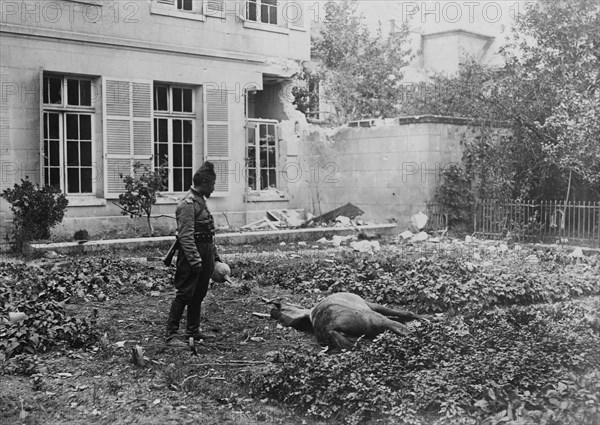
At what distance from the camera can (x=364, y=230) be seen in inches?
677

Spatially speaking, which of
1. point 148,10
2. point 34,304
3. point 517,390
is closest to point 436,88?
point 148,10

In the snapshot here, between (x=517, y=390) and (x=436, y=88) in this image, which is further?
(x=436, y=88)

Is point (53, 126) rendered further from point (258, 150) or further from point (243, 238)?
point (258, 150)

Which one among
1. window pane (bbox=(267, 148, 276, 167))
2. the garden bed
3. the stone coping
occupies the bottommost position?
the garden bed

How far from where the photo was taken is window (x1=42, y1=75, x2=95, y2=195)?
49.8ft

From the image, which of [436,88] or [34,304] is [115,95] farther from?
[436,88]

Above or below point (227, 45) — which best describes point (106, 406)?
below

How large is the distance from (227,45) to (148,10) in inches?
84.6

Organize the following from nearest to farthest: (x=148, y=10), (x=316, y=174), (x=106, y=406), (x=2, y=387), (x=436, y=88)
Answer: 1. (x=106, y=406)
2. (x=2, y=387)
3. (x=148, y=10)
4. (x=316, y=174)
5. (x=436, y=88)

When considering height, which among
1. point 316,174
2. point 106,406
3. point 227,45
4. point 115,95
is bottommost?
point 106,406

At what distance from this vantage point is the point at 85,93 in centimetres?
1577

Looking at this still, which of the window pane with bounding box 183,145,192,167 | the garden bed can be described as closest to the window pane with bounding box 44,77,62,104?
the window pane with bounding box 183,145,192,167

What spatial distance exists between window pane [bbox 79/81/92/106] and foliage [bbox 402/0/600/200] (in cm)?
851

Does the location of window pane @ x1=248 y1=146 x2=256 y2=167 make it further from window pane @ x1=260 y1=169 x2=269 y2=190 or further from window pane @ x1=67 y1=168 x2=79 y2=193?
window pane @ x1=67 y1=168 x2=79 y2=193
